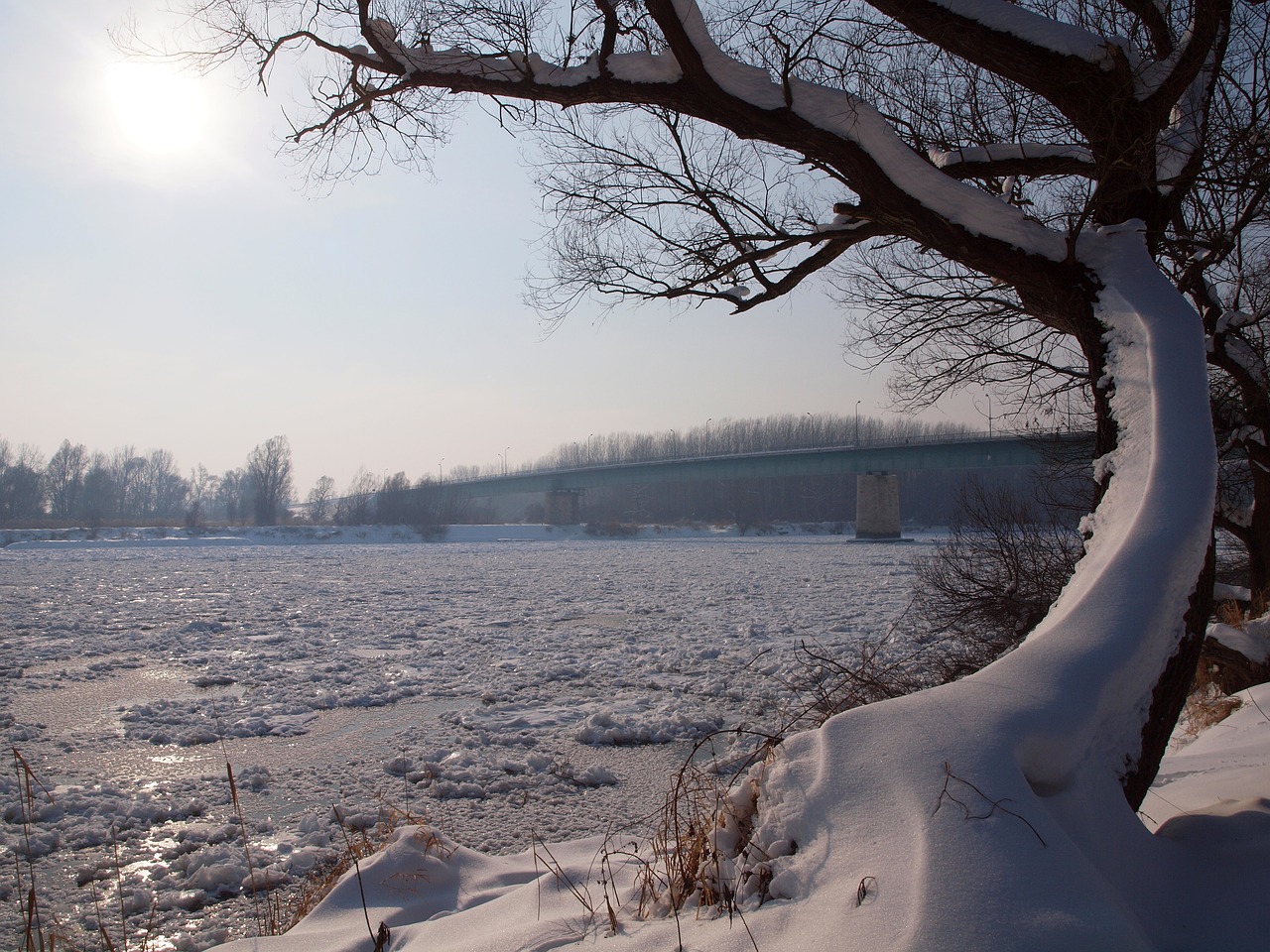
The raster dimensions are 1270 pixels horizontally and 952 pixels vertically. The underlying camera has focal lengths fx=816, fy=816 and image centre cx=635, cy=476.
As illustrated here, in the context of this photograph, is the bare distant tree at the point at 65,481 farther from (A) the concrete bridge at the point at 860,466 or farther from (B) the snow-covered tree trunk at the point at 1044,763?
(B) the snow-covered tree trunk at the point at 1044,763

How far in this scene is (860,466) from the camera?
54406mm

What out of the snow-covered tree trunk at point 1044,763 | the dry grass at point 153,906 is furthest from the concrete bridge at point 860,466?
the dry grass at point 153,906

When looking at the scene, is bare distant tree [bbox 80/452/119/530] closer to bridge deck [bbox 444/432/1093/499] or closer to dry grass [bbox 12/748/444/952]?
bridge deck [bbox 444/432/1093/499]

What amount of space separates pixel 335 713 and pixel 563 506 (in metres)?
61.8

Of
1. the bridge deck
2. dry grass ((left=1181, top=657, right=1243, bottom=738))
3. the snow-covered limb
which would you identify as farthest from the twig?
the bridge deck

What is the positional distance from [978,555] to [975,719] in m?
8.60

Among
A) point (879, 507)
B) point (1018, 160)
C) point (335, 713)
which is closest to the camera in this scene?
point (1018, 160)

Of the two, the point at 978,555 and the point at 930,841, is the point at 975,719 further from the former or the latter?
the point at 978,555

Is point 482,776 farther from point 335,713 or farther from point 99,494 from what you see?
point 99,494

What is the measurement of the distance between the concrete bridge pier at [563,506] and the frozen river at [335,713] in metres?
49.8

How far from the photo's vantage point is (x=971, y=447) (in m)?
46.7

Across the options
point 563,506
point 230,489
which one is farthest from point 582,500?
point 230,489

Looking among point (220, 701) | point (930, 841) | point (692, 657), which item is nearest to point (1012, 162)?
point (930, 841)

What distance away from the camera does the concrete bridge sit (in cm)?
4659
